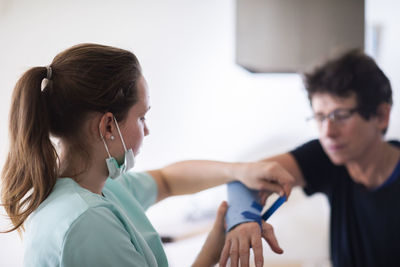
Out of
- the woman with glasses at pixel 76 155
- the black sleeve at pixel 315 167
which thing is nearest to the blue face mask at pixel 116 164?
the woman with glasses at pixel 76 155

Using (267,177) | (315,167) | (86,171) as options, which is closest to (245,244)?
(267,177)

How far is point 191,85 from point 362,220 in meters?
0.78

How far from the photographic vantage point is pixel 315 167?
1370 millimetres

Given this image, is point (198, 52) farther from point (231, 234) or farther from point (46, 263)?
point (46, 263)

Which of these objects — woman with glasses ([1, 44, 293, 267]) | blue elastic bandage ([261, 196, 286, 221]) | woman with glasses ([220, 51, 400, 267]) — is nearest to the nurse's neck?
woman with glasses ([1, 44, 293, 267])

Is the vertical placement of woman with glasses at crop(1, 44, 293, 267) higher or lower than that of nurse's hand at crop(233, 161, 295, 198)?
higher

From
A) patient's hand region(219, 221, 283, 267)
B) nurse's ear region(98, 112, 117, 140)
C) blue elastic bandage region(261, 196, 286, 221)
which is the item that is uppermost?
nurse's ear region(98, 112, 117, 140)

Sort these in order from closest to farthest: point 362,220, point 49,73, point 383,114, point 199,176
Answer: point 49,73 < point 199,176 < point 362,220 < point 383,114

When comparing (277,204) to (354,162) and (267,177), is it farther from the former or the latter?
(354,162)

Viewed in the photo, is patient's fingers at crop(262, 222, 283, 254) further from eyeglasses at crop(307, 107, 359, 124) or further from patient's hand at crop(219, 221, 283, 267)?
eyeglasses at crop(307, 107, 359, 124)

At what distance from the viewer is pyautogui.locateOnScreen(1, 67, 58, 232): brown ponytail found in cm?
64

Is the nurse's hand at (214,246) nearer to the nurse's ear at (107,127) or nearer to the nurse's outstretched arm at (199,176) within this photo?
the nurse's outstretched arm at (199,176)

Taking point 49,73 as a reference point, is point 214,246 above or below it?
below

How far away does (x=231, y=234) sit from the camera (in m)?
0.82
